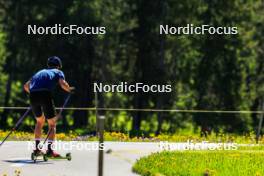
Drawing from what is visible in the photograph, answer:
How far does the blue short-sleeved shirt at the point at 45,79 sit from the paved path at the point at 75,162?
1319 millimetres

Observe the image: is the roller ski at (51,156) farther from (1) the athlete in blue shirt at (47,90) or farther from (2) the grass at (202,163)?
(2) the grass at (202,163)

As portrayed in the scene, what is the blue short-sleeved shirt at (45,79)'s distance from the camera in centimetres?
1523

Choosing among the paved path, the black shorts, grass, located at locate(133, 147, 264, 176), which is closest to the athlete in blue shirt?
the black shorts

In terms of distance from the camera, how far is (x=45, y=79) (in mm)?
15242

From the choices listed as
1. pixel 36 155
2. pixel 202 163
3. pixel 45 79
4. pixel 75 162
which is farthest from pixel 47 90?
pixel 202 163

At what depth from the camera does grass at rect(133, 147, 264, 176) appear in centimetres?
1326

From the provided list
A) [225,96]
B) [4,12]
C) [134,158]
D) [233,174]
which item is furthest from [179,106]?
[233,174]

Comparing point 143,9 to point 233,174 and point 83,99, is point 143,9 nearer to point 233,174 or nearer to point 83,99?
point 83,99

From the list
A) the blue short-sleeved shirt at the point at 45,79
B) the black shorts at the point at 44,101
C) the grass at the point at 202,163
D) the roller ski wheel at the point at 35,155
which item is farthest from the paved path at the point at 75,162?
the blue short-sleeved shirt at the point at 45,79

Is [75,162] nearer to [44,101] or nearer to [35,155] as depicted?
[35,155]

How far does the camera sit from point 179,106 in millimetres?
54438

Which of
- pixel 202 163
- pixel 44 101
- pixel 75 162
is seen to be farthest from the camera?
pixel 75 162

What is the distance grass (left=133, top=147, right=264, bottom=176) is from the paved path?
429 mm

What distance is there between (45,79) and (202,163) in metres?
3.13
